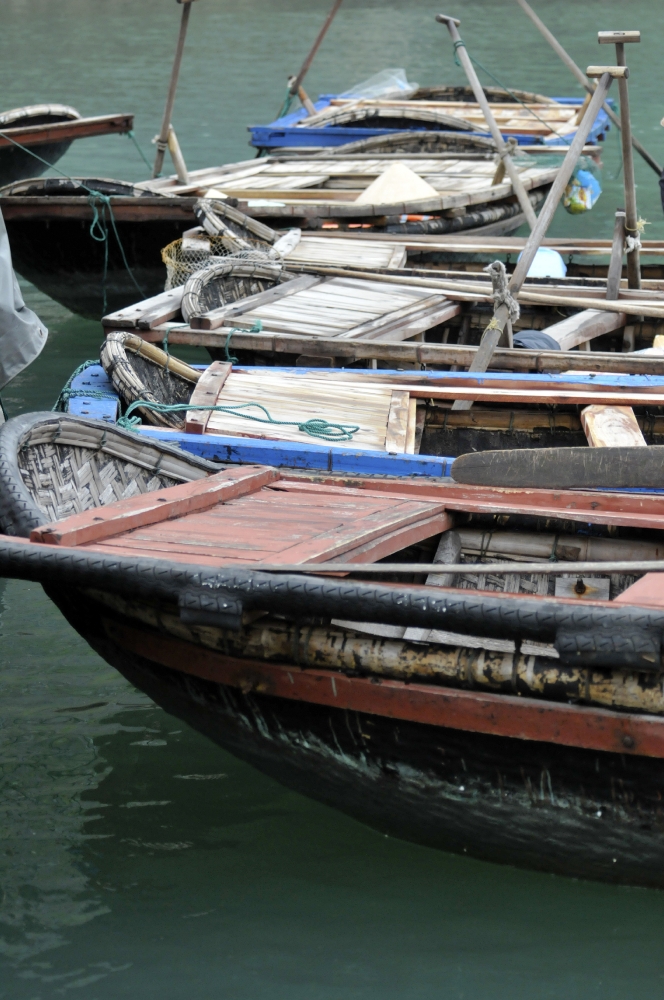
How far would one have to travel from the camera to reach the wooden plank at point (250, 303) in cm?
571

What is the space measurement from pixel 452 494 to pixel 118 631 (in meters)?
1.31

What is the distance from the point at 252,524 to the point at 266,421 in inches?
57.0

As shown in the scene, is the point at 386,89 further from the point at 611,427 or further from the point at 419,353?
the point at 611,427

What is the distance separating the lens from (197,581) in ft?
9.21

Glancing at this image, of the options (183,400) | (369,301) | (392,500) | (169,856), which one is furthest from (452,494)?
(369,301)

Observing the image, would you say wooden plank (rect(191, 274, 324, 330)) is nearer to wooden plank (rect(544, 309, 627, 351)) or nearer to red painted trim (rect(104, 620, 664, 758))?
wooden plank (rect(544, 309, 627, 351))

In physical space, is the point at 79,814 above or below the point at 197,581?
below

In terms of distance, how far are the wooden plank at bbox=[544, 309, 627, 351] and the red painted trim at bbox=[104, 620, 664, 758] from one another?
3216 mm

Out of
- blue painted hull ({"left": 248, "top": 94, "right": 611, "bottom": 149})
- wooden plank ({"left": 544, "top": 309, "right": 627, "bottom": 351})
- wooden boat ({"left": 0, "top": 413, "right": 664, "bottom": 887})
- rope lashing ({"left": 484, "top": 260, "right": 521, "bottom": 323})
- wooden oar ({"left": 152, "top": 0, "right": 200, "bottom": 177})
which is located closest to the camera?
wooden boat ({"left": 0, "top": 413, "right": 664, "bottom": 887})

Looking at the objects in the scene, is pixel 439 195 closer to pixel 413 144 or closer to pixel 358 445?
pixel 413 144

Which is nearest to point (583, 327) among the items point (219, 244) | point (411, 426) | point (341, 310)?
point (341, 310)

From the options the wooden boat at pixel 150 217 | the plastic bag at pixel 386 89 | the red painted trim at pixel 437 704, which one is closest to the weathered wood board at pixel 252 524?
the red painted trim at pixel 437 704

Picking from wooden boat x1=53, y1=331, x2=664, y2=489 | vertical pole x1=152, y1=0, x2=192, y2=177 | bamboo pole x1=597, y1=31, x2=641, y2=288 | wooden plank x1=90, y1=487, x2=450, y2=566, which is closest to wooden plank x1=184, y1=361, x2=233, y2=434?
wooden boat x1=53, y1=331, x2=664, y2=489

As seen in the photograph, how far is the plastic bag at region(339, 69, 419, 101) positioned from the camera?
14109 mm
